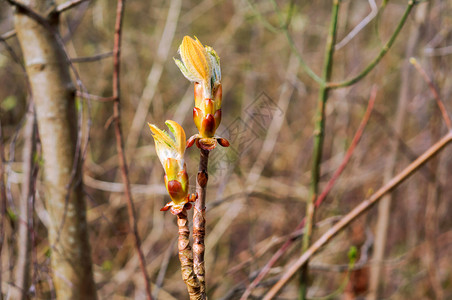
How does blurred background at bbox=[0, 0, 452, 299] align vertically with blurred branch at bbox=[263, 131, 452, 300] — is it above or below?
above

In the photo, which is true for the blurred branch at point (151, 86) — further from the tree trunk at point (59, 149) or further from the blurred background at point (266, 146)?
the tree trunk at point (59, 149)

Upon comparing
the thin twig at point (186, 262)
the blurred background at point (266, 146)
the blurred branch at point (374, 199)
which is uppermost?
the blurred background at point (266, 146)

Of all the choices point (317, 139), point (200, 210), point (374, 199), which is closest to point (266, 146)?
point (317, 139)

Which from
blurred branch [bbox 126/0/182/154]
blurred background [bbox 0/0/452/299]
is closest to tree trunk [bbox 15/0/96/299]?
blurred background [bbox 0/0/452/299]

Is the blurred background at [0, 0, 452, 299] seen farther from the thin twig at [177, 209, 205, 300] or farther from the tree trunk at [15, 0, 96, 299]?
the thin twig at [177, 209, 205, 300]

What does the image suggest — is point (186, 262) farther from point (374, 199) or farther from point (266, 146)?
point (266, 146)

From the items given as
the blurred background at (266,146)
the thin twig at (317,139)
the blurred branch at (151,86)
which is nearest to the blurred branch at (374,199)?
the thin twig at (317,139)

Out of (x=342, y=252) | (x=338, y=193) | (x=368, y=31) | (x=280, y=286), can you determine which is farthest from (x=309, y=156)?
(x=280, y=286)

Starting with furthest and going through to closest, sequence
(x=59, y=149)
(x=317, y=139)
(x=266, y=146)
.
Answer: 1. (x=266, y=146)
2. (x=317, y=139)
3. (x=59, y=149)
